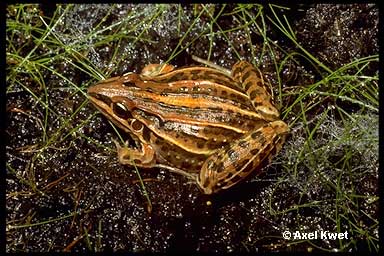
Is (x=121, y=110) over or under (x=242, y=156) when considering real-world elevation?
over

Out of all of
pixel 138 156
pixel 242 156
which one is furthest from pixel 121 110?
pixel 242 156

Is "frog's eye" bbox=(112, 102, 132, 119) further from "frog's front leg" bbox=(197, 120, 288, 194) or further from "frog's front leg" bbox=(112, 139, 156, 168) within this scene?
"frog's front leg" bbox=(197, 120, 288, 194)

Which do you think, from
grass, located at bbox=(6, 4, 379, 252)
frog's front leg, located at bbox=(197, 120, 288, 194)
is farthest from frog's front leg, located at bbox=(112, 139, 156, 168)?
frog's front leg, located at bbox=(197, 120, 288, 194)

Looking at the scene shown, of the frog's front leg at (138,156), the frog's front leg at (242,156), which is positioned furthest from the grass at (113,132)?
the frog's front leg at (242,156)

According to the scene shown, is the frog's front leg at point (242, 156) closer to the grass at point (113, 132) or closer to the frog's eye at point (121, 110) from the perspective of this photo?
the grass at point (113, 132)

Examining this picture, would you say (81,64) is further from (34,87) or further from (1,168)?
(1,168)

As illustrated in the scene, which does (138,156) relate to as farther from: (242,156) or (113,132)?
(242,156)
